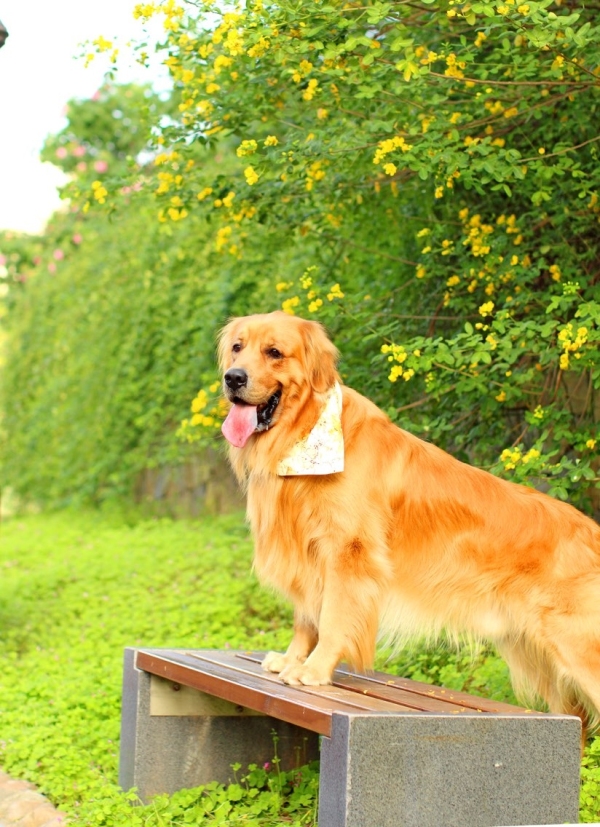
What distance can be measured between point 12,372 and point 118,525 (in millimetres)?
4691

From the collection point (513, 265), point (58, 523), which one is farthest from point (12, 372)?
point (513, 265)

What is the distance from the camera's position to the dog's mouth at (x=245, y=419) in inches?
144

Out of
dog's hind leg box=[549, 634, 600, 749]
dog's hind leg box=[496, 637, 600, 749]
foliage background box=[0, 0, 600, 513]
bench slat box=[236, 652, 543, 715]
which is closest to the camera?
bench slat box=[236, 652, 543, 715]

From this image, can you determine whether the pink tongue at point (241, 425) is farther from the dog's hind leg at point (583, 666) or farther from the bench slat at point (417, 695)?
the dog's hind leg at point (583, 666)

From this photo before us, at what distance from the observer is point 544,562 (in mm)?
3543

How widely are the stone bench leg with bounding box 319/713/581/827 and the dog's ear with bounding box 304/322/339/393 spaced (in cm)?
133

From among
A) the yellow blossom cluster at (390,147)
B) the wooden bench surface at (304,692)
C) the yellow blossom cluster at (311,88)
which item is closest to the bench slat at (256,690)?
the wooden bench surface at (304,692)

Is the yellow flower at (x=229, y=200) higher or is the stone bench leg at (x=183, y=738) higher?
the yellow flower at (x=229, y=200)

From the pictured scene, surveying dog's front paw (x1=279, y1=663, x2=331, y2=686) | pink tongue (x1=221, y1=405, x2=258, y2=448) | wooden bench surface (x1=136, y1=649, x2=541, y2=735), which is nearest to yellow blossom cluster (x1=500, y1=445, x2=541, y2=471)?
wooden bench surface (x1=136, y1=649, x2=541, y2=735)

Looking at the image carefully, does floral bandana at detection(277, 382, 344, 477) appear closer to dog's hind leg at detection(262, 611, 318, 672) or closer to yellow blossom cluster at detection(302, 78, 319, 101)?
dog's hind leg at detection(262, 611, 318, 672)

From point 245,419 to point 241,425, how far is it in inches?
1.0

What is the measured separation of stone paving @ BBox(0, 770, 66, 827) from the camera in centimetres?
382

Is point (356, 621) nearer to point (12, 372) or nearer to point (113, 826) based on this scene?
point (113, 826)

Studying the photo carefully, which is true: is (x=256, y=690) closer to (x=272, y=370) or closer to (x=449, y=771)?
(x=449, y=771)
